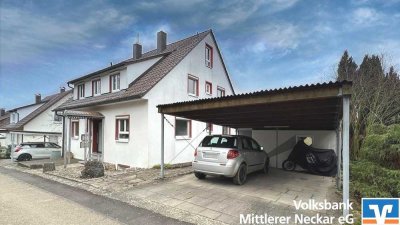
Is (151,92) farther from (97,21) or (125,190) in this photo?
(125,190)

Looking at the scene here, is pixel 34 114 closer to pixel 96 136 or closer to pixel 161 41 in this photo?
pixel 96 136

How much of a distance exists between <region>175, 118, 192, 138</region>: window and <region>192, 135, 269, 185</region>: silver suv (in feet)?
18.2

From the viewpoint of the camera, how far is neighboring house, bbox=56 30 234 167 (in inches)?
536

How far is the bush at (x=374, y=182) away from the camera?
7621mm

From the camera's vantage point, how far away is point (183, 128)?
15.9 m

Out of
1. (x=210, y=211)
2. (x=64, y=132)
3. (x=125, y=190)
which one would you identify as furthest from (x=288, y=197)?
(x=64, y=132)

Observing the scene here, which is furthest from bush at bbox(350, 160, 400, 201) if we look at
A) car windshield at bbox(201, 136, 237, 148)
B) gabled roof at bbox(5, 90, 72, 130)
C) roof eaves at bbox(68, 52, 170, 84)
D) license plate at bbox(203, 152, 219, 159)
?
gabled roof at bbox(5, 90, 72, 130)

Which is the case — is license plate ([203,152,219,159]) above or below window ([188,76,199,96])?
below

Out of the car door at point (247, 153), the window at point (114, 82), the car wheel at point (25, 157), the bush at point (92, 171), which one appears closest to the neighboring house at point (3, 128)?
the car wheel at point (25, 157)

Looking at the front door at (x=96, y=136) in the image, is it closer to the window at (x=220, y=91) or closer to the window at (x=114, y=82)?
the window at (x=114, y=82)

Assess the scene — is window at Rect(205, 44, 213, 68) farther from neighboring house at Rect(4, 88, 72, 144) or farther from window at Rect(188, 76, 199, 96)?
neighboring house at Rect(4, 88, 72, 144)

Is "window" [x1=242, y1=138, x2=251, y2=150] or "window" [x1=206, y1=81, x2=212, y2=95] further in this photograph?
"window" [x1=206, y1=81, x2=212, y2=95]

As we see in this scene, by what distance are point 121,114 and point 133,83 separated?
1963 mm

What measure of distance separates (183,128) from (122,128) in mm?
3557
